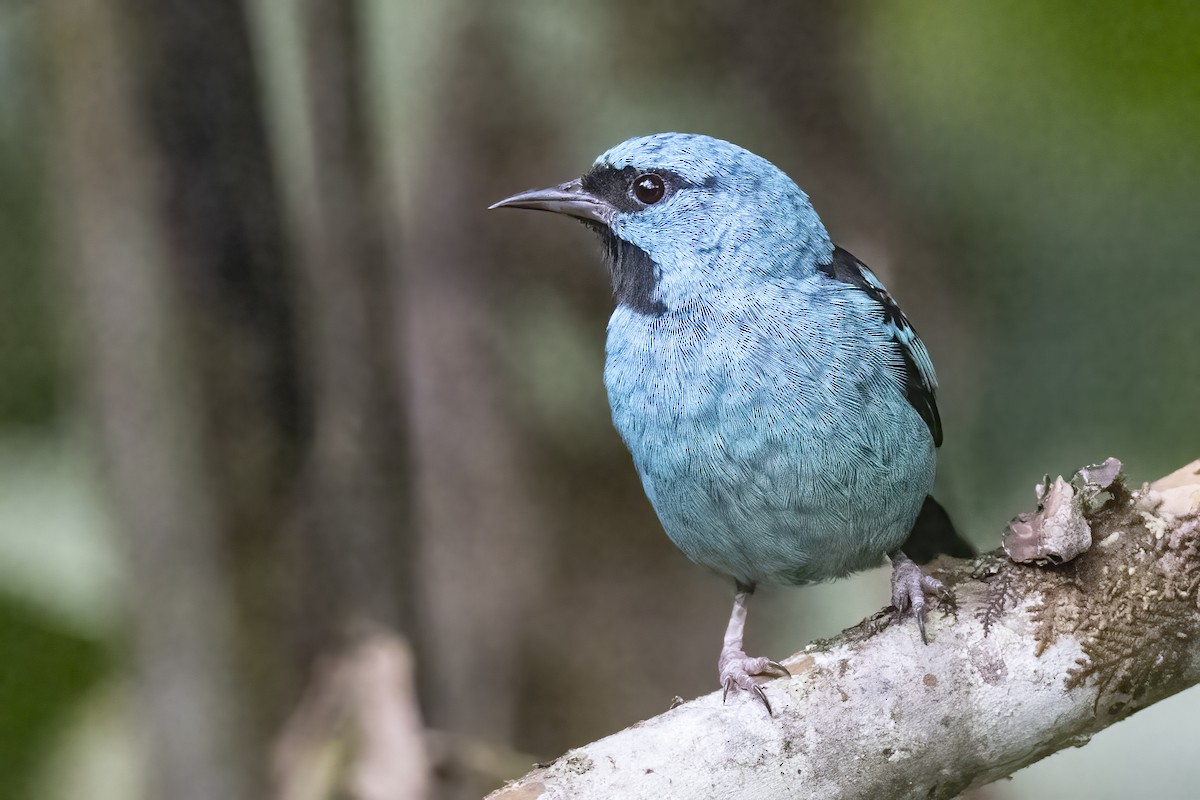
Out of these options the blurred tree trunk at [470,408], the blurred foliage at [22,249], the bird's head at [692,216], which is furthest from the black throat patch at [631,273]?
the blurred foliage at [22,249]

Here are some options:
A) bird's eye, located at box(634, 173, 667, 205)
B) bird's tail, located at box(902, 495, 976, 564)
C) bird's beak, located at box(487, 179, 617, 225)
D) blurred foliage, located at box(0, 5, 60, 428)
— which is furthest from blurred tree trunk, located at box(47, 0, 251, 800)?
bird's tail, located at box(902, 495, 976, 564)

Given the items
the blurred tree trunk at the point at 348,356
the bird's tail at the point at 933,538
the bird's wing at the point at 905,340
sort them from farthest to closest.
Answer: the blurred tree trunk at the point at 348,356
the bird's tail at the point at 933,538
the bird's wing at the point at 905,340

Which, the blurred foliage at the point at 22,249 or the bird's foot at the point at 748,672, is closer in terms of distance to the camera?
the bird's foot at the point at 748,672

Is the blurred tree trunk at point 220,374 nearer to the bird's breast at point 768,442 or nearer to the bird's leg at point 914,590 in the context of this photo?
the bird's breast at point 768,442

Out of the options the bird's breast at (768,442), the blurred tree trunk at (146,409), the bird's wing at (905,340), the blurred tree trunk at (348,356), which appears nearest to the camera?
the bird's breast at (768,442)

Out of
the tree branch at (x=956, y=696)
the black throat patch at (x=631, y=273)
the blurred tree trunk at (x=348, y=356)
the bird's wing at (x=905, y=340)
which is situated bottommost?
the tree branch at (x=956, y=696)

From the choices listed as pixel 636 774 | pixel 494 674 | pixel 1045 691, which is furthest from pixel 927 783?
pixel 494 674

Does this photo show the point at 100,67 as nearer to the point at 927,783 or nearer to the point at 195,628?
the point at 195,628
